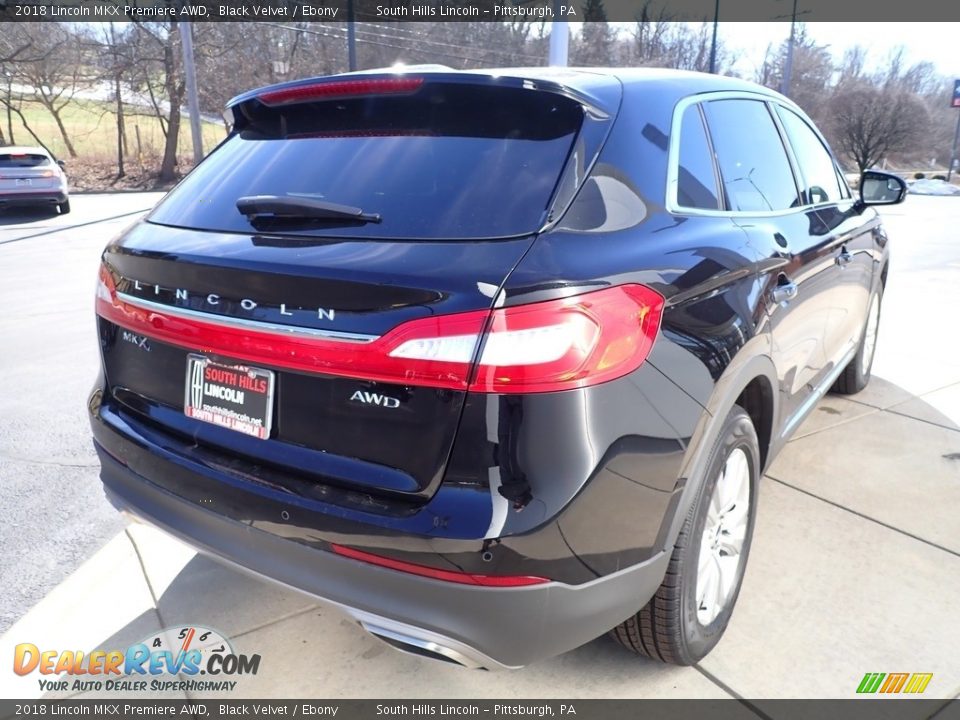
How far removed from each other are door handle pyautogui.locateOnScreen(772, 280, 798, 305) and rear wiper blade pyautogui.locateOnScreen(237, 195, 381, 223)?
140cm

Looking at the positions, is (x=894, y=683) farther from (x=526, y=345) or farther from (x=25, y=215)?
(x=25, y=215)

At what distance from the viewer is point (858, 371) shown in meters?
4.73

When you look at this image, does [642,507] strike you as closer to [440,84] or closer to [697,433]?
[697,433]

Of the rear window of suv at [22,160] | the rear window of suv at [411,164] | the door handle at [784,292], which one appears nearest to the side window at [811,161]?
the door handle at [784,292]

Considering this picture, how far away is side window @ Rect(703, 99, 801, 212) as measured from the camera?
2561mm

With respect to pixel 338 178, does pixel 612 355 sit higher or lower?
lower

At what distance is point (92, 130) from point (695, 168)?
33369mm

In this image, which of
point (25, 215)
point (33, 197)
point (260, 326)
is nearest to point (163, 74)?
point (25, 215)

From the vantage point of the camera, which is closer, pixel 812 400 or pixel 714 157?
pixel 714 157

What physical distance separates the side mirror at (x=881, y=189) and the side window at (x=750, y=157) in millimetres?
1392

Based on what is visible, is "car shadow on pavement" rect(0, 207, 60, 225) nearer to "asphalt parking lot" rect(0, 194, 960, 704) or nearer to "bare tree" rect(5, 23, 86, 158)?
"asphalt parking lot" rect(0, 194, 960, 704)

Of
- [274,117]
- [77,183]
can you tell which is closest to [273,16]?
[77,183]
